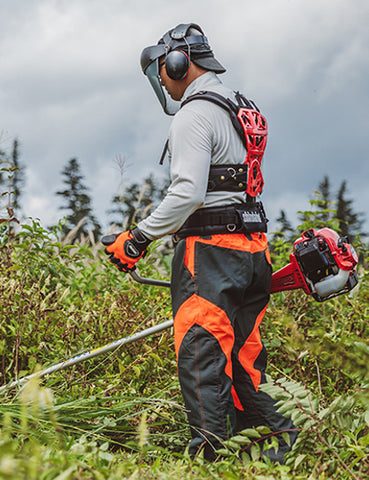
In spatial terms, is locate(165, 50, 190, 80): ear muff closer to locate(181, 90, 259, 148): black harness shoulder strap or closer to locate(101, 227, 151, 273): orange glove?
locate(181, 90, 259, 148): black harness shoulder strap

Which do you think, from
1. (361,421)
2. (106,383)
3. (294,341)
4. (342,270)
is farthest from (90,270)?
(294,341)

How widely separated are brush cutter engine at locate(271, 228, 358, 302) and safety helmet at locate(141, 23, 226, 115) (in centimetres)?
118

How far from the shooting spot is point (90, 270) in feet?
16.2

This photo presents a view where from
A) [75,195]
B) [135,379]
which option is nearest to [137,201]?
[135,379]

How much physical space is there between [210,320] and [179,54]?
151 centimetres

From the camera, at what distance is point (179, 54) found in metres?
2.99

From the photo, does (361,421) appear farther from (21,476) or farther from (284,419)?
(21,476)

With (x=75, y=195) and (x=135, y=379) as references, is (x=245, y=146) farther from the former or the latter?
(x=75, y=195)

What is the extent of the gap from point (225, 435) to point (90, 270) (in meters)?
2.57

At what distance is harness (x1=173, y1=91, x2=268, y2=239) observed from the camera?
2.85 metres

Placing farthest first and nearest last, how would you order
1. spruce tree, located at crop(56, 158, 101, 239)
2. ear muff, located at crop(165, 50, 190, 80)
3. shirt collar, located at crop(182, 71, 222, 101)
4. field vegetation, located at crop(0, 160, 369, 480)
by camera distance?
spruce tree, located at crop(56, 158, 101, 239), shirt collar, located at crop(182, 71, 222, 101), ear muff, located at crop(165, 50, 190, 80), field vegetation, located at crop(0, 160, 369, 480)

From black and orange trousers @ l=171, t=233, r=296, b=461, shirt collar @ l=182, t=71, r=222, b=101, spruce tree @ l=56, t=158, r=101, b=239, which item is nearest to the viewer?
black and orange trousers @ l=171, t=233, r=296, b=461

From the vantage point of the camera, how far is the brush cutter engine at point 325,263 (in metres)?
3.02

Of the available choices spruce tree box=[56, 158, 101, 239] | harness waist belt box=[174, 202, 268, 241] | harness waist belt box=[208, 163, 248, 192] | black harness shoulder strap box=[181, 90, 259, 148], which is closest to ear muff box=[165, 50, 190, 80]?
black harness shoulder strap box=[181, 90, 259, 148]
